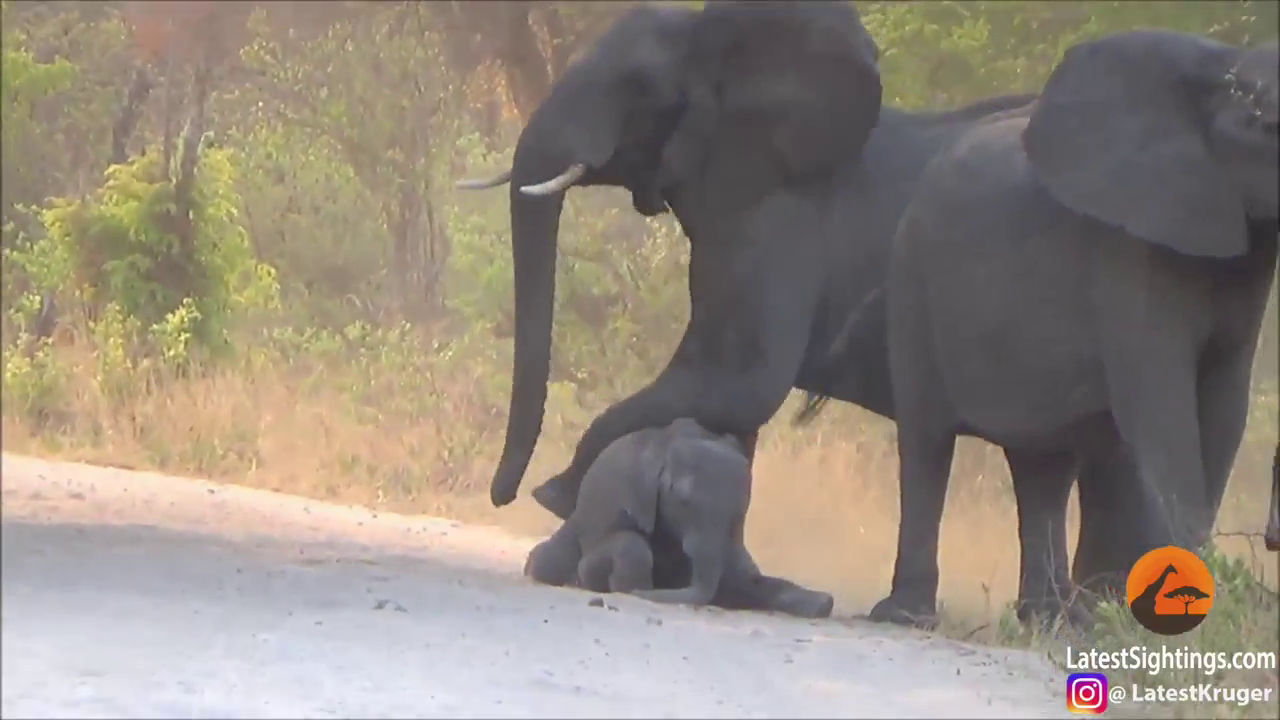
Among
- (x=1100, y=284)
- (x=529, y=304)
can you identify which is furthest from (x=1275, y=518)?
(x=529, y=304)

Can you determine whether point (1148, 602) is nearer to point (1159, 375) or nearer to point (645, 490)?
point (1159, 375)

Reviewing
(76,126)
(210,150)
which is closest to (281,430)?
(210,150)

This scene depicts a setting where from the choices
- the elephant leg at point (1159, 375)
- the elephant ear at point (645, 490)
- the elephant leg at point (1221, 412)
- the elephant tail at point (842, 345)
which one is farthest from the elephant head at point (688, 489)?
the elephant leg at point (1221, 412)

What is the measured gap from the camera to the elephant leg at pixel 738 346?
4477mm

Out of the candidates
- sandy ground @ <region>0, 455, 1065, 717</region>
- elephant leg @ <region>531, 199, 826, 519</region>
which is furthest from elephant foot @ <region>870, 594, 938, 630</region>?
elephant leg @ <region>531, 199, 826, 519</region>

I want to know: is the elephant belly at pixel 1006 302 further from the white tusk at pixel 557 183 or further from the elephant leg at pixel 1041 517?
the white tusk at pixel 557 183

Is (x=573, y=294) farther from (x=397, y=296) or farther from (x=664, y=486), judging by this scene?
(x=664, y=486)

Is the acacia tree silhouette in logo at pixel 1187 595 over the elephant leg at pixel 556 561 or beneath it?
over

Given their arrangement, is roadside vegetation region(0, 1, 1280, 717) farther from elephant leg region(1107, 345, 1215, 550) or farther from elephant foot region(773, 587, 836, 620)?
elephant foot region(773, 587, 836, 620)

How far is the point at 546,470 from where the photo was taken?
5195 millimetres

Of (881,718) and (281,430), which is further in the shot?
(281,430)

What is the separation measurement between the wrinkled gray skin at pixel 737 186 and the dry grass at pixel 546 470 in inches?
17.1

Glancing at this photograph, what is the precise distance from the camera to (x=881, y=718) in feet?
7.97

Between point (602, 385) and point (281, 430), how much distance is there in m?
1.77
